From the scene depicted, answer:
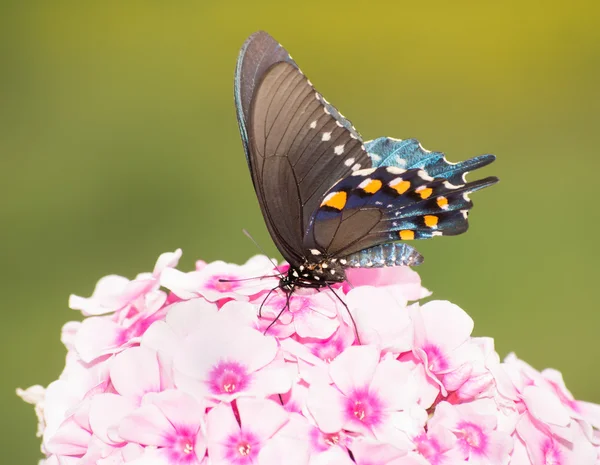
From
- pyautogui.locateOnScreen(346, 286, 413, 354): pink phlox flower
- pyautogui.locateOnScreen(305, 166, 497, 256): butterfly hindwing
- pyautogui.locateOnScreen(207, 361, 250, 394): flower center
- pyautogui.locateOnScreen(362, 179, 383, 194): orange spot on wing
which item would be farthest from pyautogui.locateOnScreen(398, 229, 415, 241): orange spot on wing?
pyautogui.locateOnScreen(207, 361, 250, 394): flower center

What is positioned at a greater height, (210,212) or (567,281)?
(210,212)

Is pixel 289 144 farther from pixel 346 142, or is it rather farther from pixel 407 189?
pixel 407 189

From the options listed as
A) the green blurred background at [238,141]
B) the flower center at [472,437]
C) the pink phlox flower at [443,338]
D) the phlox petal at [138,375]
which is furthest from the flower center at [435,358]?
the green blurred background at [238,141]

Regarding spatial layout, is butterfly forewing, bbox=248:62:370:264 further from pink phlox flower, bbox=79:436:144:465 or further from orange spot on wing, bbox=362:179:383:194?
pink phlox flower, bbox=79:436:144:465

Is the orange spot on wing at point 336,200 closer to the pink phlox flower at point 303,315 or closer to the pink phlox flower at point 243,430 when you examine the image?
the pink phlox flower at point 303,315

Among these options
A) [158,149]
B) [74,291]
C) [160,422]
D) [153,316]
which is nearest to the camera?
[160,422]

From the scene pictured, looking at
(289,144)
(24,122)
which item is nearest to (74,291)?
(24,122)

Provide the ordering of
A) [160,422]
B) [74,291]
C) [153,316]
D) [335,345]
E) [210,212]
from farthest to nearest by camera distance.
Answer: [210,212] → [74,291] → [153,316] → [335,345] → [160,422]

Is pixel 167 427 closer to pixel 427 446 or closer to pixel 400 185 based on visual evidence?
pixel 427 446
